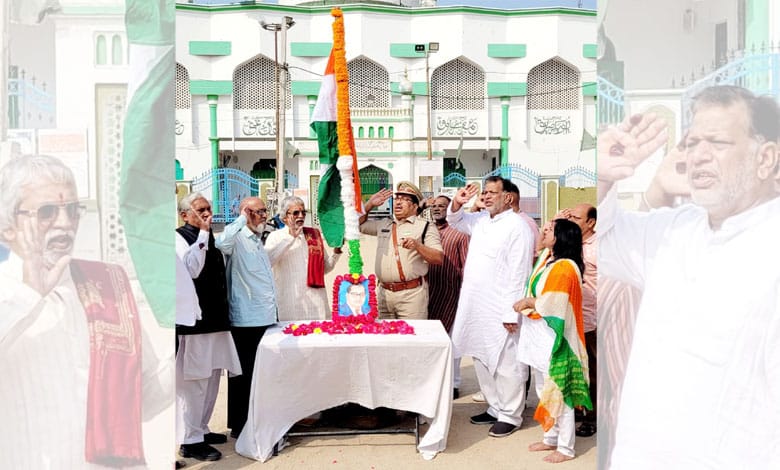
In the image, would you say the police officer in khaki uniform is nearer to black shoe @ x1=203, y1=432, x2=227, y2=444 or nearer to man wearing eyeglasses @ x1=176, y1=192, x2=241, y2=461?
man wearing eyeglasses @ x1=176, y1=192, x2=241, y2=461

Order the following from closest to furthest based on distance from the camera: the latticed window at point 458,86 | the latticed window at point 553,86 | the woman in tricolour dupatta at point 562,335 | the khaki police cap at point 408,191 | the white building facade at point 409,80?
the woman in tricolour dupatta at point 562,335 → the khaki police cap at point 408,191 → the white building facade at point 409,80 → the latticed window at point 458,86 → the latticed window at point 553,86

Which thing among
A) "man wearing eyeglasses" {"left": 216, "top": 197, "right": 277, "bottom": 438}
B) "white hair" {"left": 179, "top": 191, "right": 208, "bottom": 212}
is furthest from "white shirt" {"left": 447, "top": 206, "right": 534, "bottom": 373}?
"white hair" {"left": 179, "top": 191, "right": 208, "bottom": 212}

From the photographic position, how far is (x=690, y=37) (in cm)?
226

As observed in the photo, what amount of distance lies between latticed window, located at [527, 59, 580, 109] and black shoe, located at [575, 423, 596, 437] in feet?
76.5

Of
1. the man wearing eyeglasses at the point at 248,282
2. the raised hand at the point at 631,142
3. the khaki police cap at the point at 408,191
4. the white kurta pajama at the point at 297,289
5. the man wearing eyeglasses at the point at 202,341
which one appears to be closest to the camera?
the raised hand at the point at 631,142

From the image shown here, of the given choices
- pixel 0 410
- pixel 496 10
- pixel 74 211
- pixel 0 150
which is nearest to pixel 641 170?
pixel 74 211

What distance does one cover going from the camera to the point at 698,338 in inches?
87.9

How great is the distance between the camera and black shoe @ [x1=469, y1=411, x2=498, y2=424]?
4261 millimetres

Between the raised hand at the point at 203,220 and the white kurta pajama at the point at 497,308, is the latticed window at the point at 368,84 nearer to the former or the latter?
the white kurta pajama at the point at 497,308

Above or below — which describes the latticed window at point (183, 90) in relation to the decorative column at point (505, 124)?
above

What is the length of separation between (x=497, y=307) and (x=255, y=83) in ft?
75.2

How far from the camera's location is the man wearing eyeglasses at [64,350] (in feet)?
8.05

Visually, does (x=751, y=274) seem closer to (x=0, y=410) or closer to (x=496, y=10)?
(x=0, y=410)

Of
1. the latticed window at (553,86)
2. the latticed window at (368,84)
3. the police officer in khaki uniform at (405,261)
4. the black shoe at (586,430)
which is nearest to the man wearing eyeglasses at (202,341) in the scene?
the police officer in khaki uniform at (405,261)
